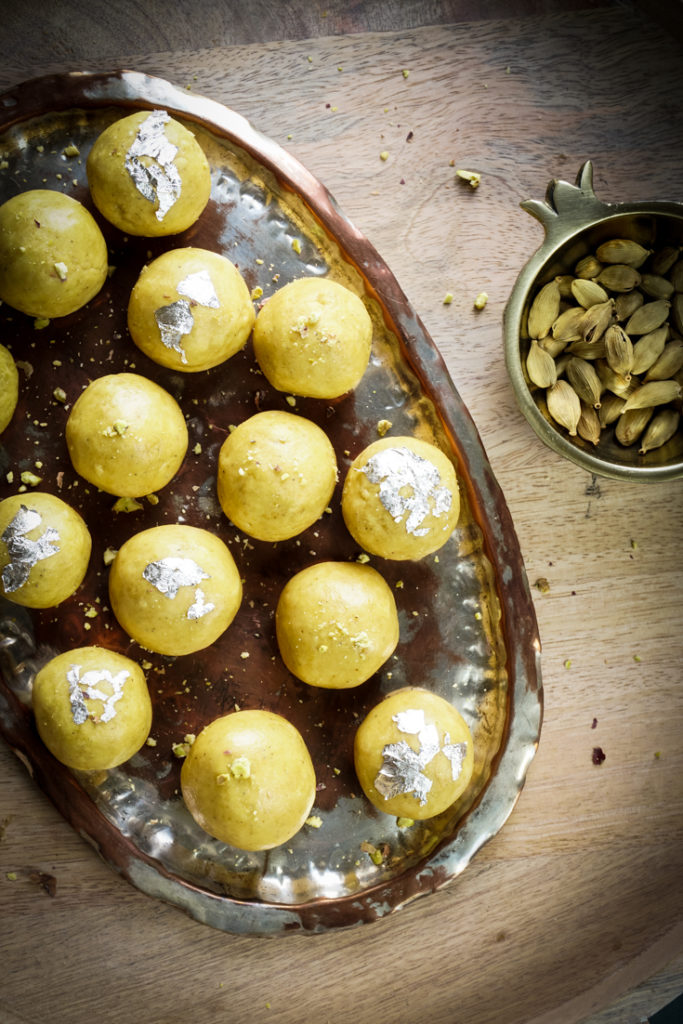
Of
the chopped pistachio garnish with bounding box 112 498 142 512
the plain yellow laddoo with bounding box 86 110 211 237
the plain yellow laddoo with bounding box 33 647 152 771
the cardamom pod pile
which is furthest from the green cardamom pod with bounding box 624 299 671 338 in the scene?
the plain yellow laddoo with bounding box 33 647 152 771

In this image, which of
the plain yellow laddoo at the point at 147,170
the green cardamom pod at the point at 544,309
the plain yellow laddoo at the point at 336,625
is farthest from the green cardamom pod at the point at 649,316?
the plain yellow laddoo at the point at 147,170

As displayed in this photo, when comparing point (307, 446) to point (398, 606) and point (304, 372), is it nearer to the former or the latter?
point (304, 372)

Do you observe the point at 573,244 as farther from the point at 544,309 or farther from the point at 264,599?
the point at 264,599

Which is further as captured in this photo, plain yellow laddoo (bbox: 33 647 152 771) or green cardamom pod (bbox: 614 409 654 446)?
green cardamom pod (bbox: 614 409 654 446)

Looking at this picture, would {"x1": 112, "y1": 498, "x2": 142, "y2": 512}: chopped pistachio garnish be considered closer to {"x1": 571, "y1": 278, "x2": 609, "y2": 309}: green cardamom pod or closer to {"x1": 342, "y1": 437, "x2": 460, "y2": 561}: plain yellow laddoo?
{"x1": 342, "y1": 437, "x2": 460, "y2": 561}: plain yellow laddoo

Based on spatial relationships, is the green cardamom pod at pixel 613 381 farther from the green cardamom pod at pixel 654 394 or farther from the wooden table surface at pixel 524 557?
the wooden table surface at pixel 524 557

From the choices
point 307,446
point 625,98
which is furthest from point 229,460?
point 625,98

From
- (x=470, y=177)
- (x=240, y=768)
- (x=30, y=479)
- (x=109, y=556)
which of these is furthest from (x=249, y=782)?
(x=470, y=177)
